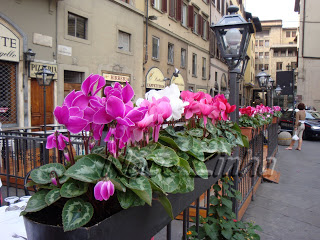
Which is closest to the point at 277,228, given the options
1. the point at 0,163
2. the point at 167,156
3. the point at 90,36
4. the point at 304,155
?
the point at 167,156

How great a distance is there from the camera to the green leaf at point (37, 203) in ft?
2.98

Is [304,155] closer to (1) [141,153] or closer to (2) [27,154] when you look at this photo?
(2) [27,154]

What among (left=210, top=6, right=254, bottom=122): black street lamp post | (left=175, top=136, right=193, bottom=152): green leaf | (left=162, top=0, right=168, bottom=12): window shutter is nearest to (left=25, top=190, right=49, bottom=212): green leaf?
(left=175, top=136, right=193, bottom=152): green leaf

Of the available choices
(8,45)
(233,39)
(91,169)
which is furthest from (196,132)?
(8,45)

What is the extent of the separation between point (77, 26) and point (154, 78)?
582 cm

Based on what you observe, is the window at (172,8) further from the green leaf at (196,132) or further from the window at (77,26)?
A: the green leaf at (196,132)

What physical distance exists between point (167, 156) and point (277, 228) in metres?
3.40

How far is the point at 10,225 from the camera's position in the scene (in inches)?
70.5

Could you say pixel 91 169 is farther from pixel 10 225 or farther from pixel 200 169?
pixel 10 225

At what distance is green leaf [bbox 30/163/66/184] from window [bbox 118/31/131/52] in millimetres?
14073

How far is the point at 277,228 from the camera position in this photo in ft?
13.3

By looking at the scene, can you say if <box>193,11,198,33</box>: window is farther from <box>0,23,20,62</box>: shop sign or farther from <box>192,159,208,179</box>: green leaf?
<box>192,159,208,179</box>: green leaf

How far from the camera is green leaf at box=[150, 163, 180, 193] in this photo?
3.78 ft

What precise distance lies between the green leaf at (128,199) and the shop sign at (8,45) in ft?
31.7
